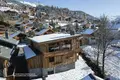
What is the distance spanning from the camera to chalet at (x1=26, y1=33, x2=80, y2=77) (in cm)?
2766

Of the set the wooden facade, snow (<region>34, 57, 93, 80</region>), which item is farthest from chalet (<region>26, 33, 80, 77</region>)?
snow (<region>34, 57, 93, 80</region>)

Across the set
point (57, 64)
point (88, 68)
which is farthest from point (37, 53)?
point (88, 68)

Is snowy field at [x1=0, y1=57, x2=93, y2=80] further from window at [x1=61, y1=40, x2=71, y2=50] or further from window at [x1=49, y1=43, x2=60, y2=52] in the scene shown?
window at [x1=49, y1=43, x2=60, y2=52]

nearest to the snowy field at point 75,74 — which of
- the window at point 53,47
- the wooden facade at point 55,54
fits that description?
the wooden facade at point 55,54

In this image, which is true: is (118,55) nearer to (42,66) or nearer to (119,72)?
(119,72)

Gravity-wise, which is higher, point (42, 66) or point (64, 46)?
point (64, 46)

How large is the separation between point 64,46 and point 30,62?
20.5 ft

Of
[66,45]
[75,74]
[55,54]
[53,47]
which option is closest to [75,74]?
[75,74]

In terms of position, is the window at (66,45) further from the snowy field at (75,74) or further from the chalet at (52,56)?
the snowy field at (75,74)

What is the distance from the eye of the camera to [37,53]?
2828 cm

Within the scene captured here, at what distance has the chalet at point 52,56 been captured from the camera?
90.7ft

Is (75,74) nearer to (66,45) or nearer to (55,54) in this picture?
(55,54)

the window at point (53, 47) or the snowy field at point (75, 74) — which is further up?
the window at point (53, 47)

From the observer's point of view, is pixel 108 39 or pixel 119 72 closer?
pixel 119 72
